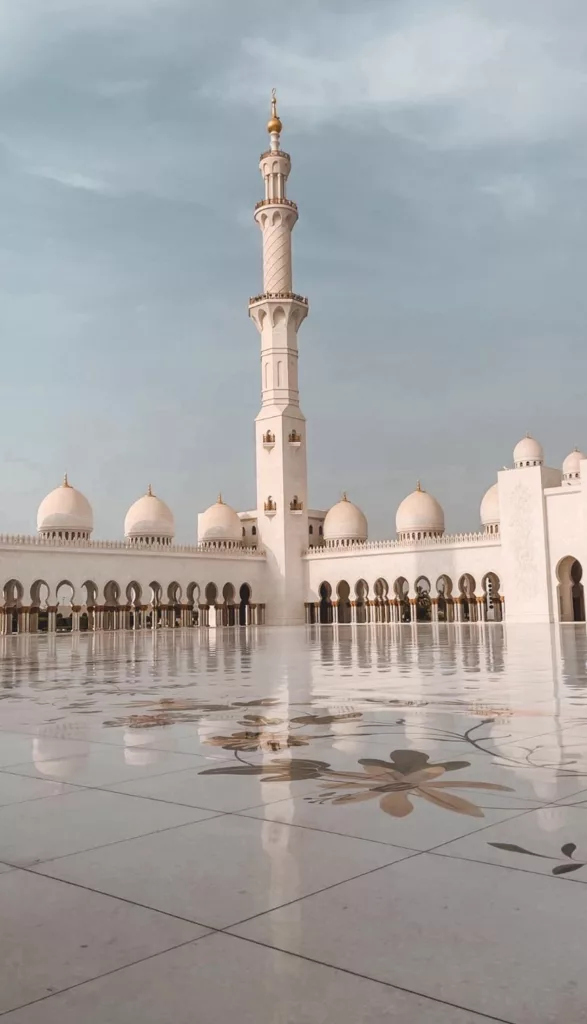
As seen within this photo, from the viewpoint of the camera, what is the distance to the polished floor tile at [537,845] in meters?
1.92

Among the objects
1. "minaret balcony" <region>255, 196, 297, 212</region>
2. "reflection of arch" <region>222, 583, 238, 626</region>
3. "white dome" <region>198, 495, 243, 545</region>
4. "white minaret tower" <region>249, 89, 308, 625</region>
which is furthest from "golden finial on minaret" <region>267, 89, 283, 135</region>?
"reflection of arch" <region>222, 583, 238, 626</region>

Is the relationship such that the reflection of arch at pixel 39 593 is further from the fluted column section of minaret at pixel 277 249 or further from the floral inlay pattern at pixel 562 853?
the floral inlay pattern at pixel 562 853

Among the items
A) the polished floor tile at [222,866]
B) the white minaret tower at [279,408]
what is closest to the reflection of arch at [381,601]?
the white minaret tower at [279,408]

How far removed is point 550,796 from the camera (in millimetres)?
2576

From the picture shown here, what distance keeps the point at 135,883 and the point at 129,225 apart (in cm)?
1782

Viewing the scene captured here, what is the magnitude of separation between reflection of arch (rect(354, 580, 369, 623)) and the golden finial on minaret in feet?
57.8

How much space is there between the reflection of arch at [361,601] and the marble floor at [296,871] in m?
31.1

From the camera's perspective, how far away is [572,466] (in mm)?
36406

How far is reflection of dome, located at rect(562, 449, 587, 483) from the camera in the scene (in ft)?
118

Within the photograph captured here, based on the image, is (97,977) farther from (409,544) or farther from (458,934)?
(409,544)

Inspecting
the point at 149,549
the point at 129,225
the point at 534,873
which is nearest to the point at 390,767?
the point at 534,873

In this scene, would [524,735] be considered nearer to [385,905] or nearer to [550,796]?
[550,796]

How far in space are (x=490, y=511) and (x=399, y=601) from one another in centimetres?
485

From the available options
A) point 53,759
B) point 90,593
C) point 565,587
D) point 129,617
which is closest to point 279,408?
point 90,593
